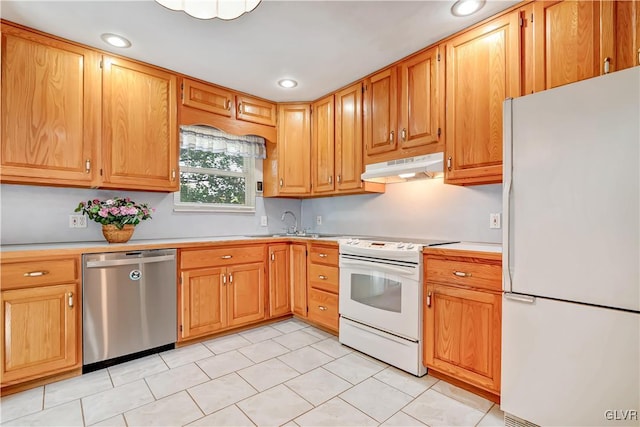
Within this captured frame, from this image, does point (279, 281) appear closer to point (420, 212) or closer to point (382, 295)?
point (382, 295)

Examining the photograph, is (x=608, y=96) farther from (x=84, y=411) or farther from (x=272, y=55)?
(x=84, y=411)

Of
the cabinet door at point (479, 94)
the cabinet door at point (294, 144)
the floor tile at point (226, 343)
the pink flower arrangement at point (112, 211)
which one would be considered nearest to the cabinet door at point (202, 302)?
the floor tile at point (226, 343)

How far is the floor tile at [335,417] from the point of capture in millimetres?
1660

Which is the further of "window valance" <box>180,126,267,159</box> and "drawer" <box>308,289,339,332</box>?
"window valance" <box>180,126,267,159</box>

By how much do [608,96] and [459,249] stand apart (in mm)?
1033

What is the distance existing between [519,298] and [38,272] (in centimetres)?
283

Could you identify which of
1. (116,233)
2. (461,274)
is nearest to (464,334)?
(461,274)

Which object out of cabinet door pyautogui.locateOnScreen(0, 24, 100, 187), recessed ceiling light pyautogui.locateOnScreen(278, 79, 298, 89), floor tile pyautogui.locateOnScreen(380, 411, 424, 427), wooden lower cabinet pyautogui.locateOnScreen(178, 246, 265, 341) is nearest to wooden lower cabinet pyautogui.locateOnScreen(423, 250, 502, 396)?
floor tile pyautogui.locateOnScreen(380, 411, 424, 427)

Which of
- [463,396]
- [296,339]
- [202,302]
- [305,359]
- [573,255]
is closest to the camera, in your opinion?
[573,255]

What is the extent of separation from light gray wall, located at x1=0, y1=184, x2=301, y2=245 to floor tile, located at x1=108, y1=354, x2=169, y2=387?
3.48 feet

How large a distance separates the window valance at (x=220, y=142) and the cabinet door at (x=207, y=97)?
31 cm

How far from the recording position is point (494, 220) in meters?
2.33

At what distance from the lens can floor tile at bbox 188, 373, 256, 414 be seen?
1820mm

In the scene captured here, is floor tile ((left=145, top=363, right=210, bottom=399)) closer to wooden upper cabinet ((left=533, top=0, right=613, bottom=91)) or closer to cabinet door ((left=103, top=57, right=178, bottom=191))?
cabinet door ((left=103, top=57, right=178, bottom=191))
